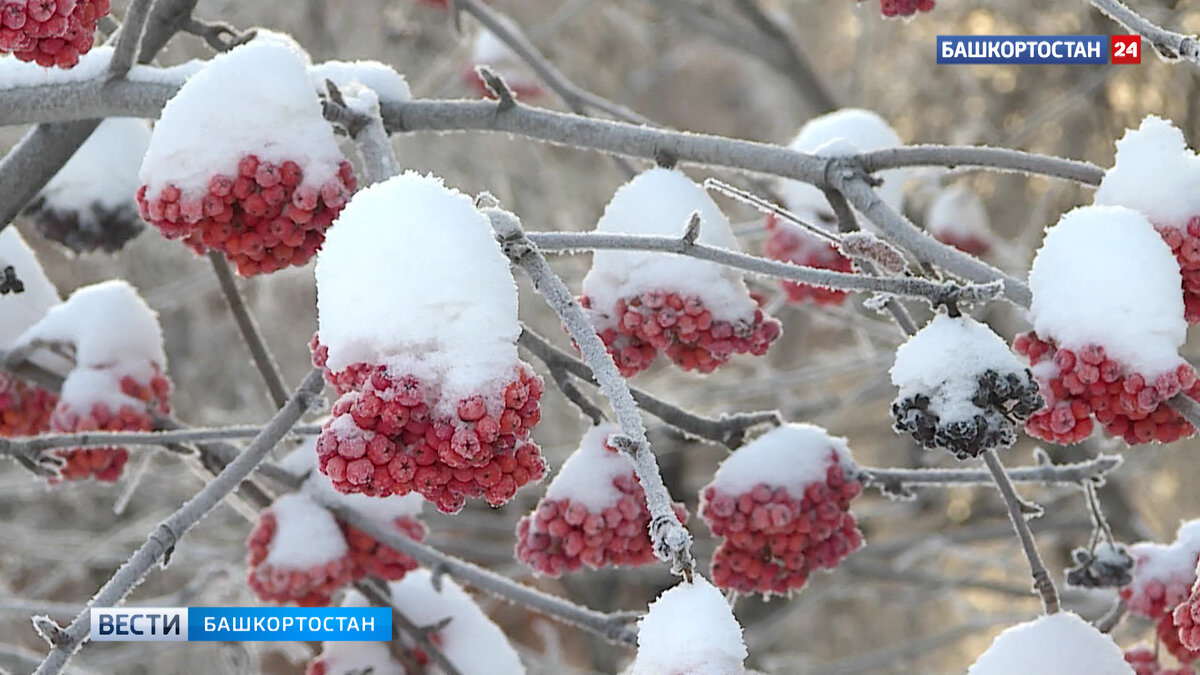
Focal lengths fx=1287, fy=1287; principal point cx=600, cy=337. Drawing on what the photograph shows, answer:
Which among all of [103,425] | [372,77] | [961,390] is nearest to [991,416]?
[961,390]

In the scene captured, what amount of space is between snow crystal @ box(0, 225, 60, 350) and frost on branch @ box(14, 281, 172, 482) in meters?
0.03

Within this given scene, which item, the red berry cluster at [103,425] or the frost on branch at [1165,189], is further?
the red berry cluster at [103,425]

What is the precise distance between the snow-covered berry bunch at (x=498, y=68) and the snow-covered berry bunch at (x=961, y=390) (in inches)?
114

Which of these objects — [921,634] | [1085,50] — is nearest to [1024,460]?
[921,634]

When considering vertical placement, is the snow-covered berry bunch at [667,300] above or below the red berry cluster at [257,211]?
below

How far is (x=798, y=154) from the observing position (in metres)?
1.54

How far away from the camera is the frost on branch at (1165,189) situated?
1321mm

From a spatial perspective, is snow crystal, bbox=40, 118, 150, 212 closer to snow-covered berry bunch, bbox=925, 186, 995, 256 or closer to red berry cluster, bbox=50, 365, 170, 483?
red berry cluster, bbox=50, 365, 170, 483

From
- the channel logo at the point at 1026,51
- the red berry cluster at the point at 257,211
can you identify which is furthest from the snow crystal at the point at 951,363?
the channel logo at the point at 1026,51

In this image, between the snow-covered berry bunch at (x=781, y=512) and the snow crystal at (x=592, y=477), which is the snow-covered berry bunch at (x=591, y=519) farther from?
the snow-covered berry bunch at (x=781, y=512)

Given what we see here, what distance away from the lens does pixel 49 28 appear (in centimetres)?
125

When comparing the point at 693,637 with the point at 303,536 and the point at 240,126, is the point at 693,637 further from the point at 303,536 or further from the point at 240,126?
the point at 303,536

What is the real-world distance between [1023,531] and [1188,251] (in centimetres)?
35

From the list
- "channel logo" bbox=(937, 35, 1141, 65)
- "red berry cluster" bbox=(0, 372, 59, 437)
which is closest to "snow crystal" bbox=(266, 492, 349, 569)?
"red berry cluster" bbox=(0, 372, 59, 437)
